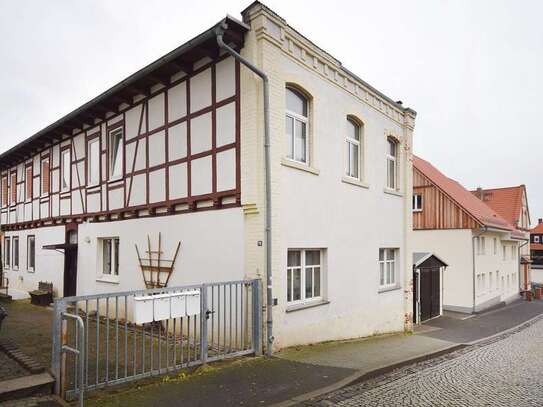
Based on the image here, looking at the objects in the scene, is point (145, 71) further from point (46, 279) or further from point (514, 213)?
point (514, 213)

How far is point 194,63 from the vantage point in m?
9.63

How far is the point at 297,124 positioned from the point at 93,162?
7.68 m

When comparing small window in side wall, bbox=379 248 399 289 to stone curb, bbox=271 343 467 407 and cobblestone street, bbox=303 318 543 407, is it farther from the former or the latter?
stone curb, bbox=271 343 467 407

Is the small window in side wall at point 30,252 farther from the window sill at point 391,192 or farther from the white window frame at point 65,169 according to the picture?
the window sill at point 391,192

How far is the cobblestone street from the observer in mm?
6102

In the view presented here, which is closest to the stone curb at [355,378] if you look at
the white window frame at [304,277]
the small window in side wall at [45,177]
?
the white window frame at [304,277]

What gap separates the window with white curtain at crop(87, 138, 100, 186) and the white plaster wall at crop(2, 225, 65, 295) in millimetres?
2934

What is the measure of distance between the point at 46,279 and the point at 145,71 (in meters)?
10.5

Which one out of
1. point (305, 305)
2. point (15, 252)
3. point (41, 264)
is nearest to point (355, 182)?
point (305, 305)

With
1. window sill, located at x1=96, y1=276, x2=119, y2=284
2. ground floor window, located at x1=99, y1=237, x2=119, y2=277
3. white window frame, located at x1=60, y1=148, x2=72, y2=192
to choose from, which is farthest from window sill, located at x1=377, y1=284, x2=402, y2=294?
white window frame, located at x1=60, y1=148, x2=72, y2=192

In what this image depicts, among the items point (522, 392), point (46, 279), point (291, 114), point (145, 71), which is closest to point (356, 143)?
point (291, 114)

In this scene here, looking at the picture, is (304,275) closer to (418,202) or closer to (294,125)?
(294,125)

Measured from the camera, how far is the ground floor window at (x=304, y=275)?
9.16 metres

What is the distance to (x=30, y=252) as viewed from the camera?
18.5 meters
